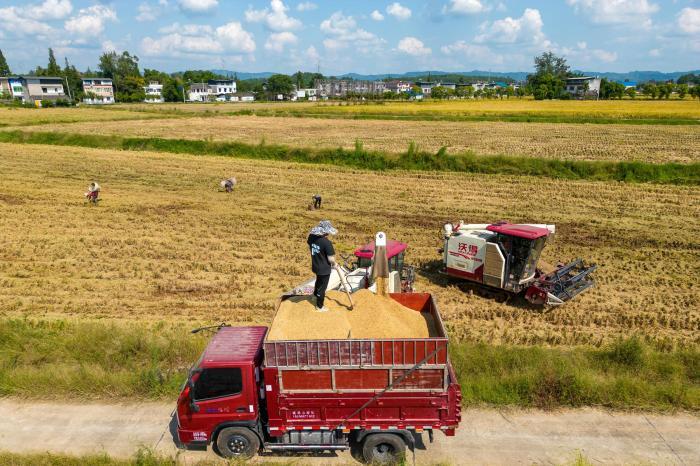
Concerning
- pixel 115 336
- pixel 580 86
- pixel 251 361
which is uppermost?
pixel 580 86

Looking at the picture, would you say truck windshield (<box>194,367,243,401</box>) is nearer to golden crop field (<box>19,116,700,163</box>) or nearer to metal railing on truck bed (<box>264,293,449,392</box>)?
metal railing on truck bed (<box>264,293,449,392</box>)

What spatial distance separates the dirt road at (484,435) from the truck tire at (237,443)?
0.35 m

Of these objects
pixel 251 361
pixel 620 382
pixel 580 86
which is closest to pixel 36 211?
pixel 251 361

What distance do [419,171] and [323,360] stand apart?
25771mm

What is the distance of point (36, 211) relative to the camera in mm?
22969

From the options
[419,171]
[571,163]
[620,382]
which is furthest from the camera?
[419,171]

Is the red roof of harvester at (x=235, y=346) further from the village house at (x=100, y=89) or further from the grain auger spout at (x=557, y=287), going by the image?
the village house at (x=100, y=89)

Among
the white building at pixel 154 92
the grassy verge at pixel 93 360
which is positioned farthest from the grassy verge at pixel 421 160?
the white building at pixel 154 92

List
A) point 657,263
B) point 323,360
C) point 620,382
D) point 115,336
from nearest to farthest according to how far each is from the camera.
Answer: point 323,360
point 620,382
point 115,336
point 657,263

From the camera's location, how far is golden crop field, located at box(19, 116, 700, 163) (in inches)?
1382

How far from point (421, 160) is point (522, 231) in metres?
20.3

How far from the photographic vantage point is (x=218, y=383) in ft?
24.6

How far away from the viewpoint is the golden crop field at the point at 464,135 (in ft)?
115

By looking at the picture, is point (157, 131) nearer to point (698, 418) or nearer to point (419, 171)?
point (419, 171)
